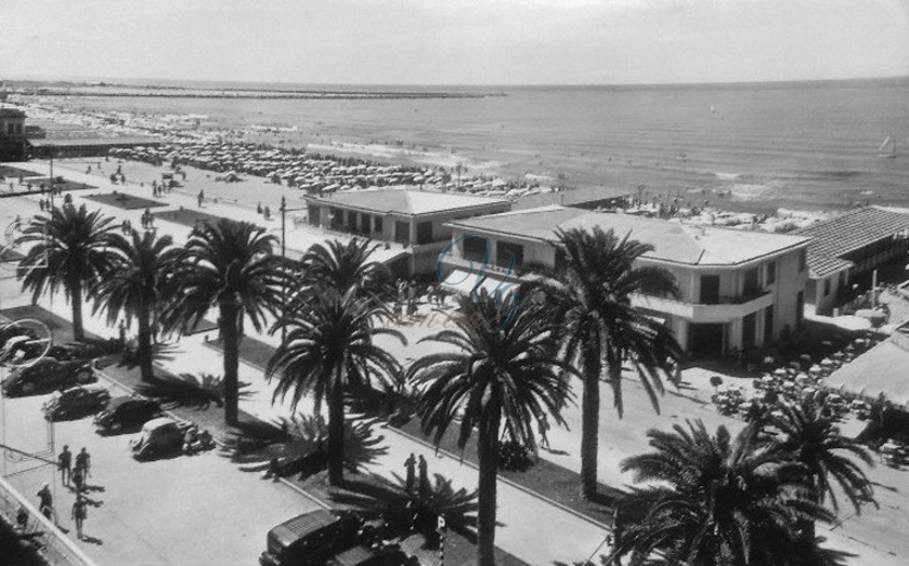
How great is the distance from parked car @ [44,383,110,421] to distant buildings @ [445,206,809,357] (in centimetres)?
2016

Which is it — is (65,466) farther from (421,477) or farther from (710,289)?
(710,289)

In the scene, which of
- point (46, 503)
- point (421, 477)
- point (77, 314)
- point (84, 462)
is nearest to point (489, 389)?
point (421, 477)

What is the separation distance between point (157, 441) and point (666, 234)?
28.6 metres

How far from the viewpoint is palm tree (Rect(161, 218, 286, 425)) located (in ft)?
102

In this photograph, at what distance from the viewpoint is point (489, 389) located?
21469 millimetres

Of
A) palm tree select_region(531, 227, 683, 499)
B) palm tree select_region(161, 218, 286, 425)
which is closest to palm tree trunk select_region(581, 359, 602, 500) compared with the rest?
palm tree select_region(531, 227, 683, 499)

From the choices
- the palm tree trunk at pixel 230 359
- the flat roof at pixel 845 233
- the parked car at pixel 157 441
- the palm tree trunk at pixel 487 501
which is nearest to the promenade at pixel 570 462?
the palm tree trunk at pixel 230 359

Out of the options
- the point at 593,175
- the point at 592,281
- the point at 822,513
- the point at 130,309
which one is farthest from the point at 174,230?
the point at 593,175

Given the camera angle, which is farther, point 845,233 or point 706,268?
point 845,233

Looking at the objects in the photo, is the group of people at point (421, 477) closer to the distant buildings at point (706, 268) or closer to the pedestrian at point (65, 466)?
the pedestrian at point (65, 466)

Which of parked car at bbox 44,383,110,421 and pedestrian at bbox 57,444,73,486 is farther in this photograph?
parked car at bbox 44,383,110,421

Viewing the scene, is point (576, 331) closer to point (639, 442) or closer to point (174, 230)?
point (639, 442)

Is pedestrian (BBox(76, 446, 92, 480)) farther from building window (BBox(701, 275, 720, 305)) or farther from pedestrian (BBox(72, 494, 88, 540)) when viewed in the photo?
building window (BBox(701, 275, 720, 305))

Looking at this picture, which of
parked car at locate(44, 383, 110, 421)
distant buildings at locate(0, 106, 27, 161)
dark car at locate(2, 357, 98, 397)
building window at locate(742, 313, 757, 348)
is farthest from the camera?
distant buildings at locate(0, 106, 27, 161)
